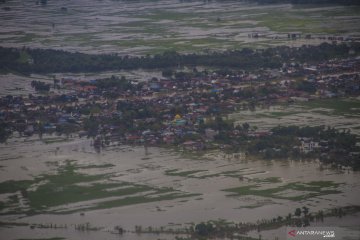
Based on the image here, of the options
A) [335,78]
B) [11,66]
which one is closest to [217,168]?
[335,78]

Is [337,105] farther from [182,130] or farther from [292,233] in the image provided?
[292,233]

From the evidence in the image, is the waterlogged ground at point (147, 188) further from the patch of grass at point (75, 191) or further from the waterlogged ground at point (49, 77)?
the waterlogged ground at point (49, 77)

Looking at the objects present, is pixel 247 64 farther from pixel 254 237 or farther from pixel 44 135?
pixel 254 237

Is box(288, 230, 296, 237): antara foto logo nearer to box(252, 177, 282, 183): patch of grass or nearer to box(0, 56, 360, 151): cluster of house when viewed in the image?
box(252, 177, 282, 183): patch of grass

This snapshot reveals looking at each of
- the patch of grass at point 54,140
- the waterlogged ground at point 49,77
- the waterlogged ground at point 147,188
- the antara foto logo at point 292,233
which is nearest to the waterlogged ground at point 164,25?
the waterlogged ground at point 49,77

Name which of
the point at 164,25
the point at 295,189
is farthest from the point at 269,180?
the point at 164,25
